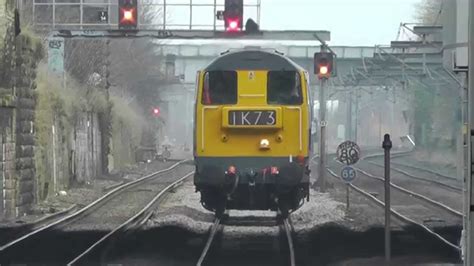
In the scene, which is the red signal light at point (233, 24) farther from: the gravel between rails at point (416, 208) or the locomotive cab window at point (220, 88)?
the gravel between rails at point (416, 208)

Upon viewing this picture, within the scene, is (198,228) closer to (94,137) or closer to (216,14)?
(216,14)

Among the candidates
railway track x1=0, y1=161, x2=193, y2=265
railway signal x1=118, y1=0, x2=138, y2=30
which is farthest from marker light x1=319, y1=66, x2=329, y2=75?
railway signal x1=118, y1=0, x2=138, y2=30

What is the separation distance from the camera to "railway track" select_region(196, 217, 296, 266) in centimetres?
1383

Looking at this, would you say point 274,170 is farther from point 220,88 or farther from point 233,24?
point 233,24

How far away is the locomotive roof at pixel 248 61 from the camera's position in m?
15.8

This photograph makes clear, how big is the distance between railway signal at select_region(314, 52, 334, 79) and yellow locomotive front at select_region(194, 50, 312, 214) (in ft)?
7.50

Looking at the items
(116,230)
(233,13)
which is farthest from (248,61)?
(233,13)

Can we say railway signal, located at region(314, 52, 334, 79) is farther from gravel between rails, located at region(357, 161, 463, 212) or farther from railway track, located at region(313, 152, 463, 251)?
gravel between rails, located at region(357, 161, 463, 212)

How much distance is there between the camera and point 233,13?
2158 centimetres

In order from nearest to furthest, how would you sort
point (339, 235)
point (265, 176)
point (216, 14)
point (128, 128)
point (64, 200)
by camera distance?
point (265, 176), point (339, 235), point (216, 14), point (64, 200), point (128, 128)

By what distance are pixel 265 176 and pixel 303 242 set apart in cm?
167

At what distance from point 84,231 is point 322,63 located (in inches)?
241

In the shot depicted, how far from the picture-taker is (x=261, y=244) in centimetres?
1602

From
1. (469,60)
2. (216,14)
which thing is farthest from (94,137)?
(469,60)
